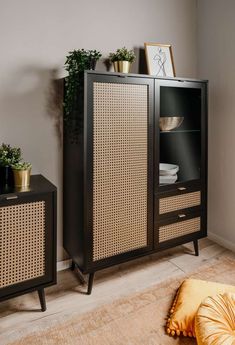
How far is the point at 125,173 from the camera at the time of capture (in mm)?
2109

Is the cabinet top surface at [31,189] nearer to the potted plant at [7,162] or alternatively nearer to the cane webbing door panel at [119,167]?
the potted plant at [7,162]

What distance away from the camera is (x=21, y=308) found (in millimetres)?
1920

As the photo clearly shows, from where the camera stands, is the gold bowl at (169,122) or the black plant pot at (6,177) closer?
the black plant pot at (6,177)

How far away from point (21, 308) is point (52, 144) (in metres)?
1.16

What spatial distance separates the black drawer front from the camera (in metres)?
2.34

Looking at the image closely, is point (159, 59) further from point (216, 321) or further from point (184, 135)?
point (216, 321)

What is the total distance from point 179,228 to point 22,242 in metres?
1.28

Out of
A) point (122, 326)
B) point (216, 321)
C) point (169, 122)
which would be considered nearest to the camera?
point (216, 321)

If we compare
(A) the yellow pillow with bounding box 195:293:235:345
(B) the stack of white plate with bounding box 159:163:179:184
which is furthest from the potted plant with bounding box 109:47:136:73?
(A) the yellow pillow with bounding box 195:293:235:345

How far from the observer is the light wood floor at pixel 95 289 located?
1794 millimetres

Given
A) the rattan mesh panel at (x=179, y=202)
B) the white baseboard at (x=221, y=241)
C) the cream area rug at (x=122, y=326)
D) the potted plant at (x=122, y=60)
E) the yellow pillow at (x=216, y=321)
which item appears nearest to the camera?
the yellow pillow at (x=216, y=321)

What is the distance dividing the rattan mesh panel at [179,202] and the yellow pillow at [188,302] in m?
0.56

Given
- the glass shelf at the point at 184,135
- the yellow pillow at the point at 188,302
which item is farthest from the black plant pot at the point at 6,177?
the yellow pillow at the point at 188,302

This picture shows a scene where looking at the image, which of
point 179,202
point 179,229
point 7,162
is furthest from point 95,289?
point 7,162
